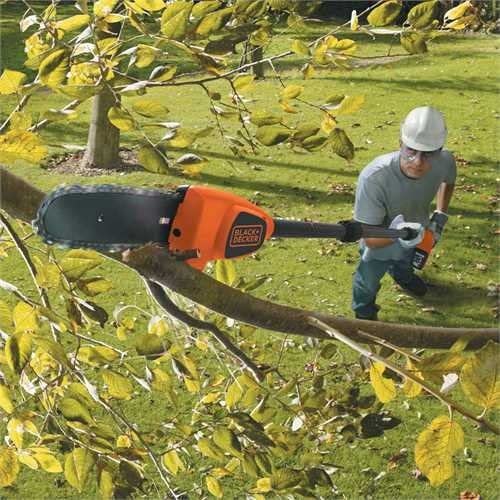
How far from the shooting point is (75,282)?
5.80 ft

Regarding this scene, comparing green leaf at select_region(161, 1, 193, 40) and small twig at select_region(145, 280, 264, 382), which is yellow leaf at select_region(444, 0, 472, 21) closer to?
green leaf at select_region(161, 1, 193, 40)

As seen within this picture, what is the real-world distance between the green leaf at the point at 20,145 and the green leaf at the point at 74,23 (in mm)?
433

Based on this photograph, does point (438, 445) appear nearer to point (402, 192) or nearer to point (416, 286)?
point (402, 192)

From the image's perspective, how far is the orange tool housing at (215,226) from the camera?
149 centimetres

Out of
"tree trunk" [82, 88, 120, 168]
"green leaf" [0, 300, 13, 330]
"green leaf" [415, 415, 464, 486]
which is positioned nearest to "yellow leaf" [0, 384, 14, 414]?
"green leaf" [0, 300, 13, 330]

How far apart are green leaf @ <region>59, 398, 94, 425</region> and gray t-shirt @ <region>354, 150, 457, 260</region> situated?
143 inches

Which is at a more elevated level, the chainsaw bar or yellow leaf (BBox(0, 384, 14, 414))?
the chainsaw bar

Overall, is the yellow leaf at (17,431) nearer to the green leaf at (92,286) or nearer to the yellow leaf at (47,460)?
the yellow leaf at (47,460)

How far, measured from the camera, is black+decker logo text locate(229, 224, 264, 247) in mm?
1638

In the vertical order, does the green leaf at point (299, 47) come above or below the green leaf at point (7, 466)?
above

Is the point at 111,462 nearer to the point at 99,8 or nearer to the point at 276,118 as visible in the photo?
the point at 276,118

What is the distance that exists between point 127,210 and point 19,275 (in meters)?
5.80

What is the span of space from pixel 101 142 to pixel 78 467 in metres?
7.73

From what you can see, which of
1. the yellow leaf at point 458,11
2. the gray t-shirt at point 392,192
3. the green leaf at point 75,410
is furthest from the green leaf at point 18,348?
the gray t-shirt at point 392,192
